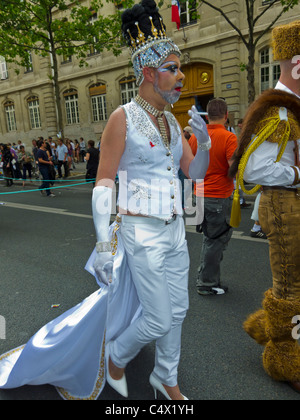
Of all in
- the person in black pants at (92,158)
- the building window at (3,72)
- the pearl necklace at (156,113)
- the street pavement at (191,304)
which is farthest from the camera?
the building window at (3,72)

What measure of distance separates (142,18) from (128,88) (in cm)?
1839

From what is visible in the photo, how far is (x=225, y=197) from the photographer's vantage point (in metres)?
3.41

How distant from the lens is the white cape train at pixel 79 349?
1979mm

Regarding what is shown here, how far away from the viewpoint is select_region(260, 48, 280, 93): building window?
14.2 meters

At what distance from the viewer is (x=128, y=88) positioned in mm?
19250

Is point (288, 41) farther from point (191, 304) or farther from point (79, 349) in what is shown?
point (191, 304)

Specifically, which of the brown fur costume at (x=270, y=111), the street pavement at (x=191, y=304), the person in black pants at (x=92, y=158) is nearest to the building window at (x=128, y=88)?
the person in black pants at (x=92, y=158)

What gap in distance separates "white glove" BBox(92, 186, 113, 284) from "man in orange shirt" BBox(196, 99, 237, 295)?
1.80 m

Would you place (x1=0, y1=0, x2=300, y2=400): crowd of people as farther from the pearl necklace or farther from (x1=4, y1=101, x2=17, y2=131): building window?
(x1=4, y1=101, x2=17, y2=131): building window

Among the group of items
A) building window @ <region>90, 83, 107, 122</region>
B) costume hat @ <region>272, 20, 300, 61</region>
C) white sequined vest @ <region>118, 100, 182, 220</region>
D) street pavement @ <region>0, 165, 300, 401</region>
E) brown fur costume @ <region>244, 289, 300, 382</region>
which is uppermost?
building window @ <region>90, 83, 107, 122</region>

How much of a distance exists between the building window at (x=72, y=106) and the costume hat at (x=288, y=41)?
21.5 metres

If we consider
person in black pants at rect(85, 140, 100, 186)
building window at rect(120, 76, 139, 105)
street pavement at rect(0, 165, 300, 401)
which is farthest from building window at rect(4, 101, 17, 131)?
street pavement at rect(0, 165, 300, 401)

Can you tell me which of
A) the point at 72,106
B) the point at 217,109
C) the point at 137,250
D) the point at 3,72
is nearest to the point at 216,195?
the point at 217,109

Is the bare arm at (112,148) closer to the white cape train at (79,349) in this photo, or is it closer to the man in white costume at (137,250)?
the man in white costume at (137,250)
